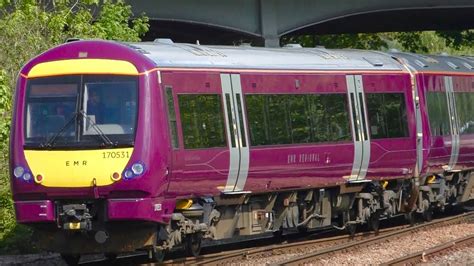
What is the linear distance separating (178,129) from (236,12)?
1714 centimetres

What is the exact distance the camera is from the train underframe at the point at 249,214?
14234mm

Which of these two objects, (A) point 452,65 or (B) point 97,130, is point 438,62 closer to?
(A) point 452,65

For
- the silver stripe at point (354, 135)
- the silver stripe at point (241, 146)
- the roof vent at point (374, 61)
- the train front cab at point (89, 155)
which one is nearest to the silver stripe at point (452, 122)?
the roof vent at point (374, 61)

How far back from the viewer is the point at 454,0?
32781 mm

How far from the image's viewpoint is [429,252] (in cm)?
1644

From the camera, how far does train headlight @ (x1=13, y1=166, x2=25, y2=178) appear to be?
1439 cm

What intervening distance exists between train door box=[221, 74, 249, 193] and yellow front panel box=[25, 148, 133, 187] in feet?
7.31

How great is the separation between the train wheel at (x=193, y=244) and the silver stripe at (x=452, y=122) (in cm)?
815

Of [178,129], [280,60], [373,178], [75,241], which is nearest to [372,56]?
[373,178]

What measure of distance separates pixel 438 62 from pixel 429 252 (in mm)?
7519

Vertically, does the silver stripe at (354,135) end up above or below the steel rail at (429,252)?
above

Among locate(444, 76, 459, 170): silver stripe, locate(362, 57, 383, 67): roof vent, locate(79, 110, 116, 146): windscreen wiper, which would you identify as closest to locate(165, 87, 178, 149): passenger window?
locate(79, 110, 116, 146): windscreen wiper

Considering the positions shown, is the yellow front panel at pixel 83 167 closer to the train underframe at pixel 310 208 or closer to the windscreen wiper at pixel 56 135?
the windscreen wiper at pixel 56 135

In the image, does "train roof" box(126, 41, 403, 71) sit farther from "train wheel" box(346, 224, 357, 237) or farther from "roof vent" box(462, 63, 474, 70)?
"roof vent" box(462, 63, 474, 70)
